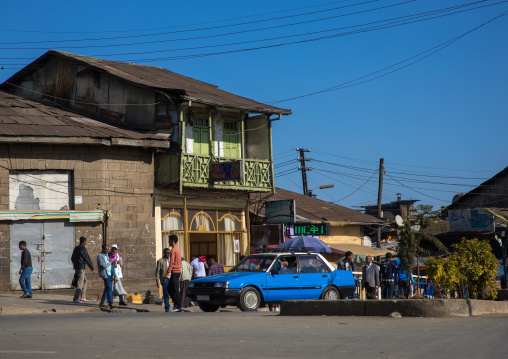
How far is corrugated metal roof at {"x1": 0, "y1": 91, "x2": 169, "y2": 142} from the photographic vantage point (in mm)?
23141

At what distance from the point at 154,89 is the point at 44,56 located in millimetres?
6095

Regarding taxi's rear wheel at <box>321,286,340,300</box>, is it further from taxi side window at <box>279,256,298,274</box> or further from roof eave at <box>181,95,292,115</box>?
roof eave at <box>181,95,292,115</box>

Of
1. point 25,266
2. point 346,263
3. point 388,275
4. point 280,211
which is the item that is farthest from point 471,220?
point 25,266

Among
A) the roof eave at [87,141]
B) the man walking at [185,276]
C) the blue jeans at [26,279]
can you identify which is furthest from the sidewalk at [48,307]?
the roof eave at [87,141]

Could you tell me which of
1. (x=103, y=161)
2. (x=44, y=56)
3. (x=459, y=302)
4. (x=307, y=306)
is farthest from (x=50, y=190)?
(x=459, y=302)

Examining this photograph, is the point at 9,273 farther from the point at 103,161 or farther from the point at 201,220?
the point at 201,220

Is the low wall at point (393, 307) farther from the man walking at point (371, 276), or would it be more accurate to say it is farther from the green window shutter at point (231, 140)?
the green window shutter at point (231, 140)

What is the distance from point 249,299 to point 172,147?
9886 mm

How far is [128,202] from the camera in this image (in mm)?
24766

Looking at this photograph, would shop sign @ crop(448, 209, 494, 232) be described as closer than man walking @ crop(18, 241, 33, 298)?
No

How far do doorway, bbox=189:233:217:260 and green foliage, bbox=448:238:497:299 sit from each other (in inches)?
634

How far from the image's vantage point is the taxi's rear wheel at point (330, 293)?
1880 centimetres

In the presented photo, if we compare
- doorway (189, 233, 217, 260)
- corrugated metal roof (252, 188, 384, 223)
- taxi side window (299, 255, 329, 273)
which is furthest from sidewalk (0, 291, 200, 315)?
corrugated metal roof (252, 188, 384, 223)

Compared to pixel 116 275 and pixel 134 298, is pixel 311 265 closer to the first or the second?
pixel 116 275
